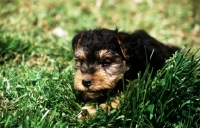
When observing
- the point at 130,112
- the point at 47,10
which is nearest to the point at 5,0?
the point at 47,10

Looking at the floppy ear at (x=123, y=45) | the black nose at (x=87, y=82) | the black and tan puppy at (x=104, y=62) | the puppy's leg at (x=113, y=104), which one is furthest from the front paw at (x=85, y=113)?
the floppy ear at (x=123, y=45)

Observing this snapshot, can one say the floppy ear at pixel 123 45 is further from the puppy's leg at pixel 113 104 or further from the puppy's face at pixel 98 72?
the puppy's leg at pixel 113 104

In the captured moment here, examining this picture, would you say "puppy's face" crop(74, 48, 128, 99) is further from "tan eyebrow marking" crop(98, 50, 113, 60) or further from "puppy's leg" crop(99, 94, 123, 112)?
"puppy's leg" crop(99, 94, 123, 112)

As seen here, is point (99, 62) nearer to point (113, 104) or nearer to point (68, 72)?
point (113, 104)

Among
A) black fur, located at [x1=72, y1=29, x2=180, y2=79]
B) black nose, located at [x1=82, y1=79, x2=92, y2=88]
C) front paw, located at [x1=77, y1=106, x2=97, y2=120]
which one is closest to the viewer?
front paw, located at [x1=77, y1=106, x2=97, y2=120]

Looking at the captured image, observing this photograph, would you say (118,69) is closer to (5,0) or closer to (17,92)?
(17,92)

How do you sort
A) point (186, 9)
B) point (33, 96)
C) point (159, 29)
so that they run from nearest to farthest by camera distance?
1. point (33, 96)
2. point (159, 29)
3. point (186, 9)

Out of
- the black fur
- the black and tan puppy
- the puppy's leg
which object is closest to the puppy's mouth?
the black and tan puppy

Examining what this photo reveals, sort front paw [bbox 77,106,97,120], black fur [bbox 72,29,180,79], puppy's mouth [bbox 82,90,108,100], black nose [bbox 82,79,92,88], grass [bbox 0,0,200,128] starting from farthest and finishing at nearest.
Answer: black fur [bbox 72,29,180,79] → puppy's mouth [bbox 82,90,108,100] → black nose [bbox 82,79,92,88] → front paw [bbox 77,106,97,120] → grass [bbox 0,0,200,128]
